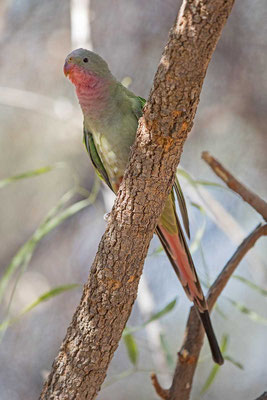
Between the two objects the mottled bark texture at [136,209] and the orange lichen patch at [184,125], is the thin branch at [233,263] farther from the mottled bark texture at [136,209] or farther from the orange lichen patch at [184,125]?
the orange lichen patch at [184,125]

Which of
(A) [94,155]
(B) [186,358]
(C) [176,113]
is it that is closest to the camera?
(C) [176,113]

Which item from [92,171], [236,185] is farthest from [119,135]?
[92,171]

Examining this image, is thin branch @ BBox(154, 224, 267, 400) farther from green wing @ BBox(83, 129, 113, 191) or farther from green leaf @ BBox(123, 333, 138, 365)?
green wing @ BBox(83, 129, 113, 191)

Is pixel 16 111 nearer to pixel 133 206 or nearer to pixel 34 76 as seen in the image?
pixel 34 76

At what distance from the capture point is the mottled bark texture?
3.12 ft

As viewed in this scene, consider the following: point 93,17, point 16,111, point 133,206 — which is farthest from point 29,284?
point 133,206

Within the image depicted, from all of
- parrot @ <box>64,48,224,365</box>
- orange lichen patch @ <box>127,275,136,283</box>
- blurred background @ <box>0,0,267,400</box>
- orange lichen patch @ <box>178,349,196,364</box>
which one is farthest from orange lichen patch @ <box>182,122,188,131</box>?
blurred background @ <box>0,0,267,400</box>

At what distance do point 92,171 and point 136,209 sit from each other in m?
1.97

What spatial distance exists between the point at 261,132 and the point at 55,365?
6.34ft

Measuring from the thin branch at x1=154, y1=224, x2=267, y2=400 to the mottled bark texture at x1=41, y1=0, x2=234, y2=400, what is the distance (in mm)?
355

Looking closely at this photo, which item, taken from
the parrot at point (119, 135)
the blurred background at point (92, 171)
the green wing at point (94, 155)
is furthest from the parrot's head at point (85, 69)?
the blurred background at point (92, 171)

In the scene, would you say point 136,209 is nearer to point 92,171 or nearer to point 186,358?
point 186,358

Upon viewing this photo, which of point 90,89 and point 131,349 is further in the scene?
point 131,349

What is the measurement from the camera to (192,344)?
1.47 m
